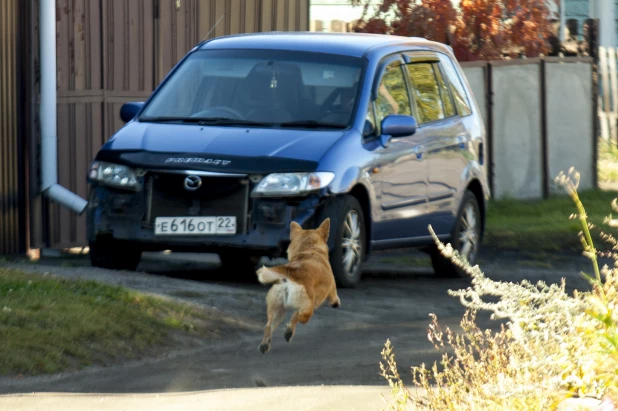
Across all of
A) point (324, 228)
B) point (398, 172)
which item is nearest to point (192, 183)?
point (324, 228)

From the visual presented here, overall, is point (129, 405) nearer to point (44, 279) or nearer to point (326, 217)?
point (44, 279)

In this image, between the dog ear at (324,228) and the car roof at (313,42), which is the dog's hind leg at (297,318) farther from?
the car roof at (313,42)

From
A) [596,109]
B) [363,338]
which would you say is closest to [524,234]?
[596,109]

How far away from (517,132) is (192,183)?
8.58 meters

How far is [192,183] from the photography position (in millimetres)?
9656

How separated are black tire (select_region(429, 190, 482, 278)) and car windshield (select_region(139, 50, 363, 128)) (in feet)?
5.90

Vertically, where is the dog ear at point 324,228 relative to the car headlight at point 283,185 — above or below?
below

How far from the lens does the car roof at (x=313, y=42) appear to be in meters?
10.9

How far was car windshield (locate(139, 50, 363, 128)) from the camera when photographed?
34.0ft

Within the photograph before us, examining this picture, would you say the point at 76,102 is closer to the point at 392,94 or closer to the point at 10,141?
the point at 10,141

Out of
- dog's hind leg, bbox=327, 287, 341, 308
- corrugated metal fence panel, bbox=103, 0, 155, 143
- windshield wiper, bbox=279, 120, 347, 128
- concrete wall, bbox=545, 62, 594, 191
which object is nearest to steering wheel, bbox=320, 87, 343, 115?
windshield wiper, bbox=279, 120, 347, 128

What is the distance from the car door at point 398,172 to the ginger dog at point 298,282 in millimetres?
1700

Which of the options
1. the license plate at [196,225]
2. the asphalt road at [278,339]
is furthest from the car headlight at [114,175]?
the asphalt road at [278,339]

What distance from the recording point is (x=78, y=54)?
43.2ft
